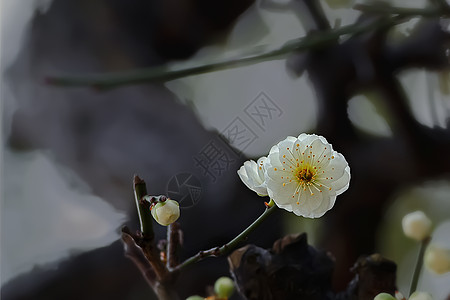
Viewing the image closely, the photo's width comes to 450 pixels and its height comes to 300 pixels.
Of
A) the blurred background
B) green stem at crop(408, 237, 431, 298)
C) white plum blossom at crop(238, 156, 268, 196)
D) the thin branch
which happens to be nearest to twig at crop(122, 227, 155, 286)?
the blurred background

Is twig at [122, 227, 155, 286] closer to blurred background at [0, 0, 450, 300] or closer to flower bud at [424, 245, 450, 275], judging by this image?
blurred background at [0, 0, 450, 300]

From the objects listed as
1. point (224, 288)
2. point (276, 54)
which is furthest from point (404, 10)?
point (224, 288)

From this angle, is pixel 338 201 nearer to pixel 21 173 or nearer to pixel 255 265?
pixel 255 265

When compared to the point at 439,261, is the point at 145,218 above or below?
above

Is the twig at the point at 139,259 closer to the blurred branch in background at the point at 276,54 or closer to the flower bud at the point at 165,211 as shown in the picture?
the flower bud at the point at 165,211

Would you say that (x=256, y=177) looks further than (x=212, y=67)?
No

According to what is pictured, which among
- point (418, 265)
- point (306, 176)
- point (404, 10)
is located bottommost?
point (418, 265)

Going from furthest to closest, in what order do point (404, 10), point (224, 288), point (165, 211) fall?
point (404, 10)
point (224, 288)
point (165, 211)

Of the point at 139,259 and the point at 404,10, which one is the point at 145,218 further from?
the point at 404,10
